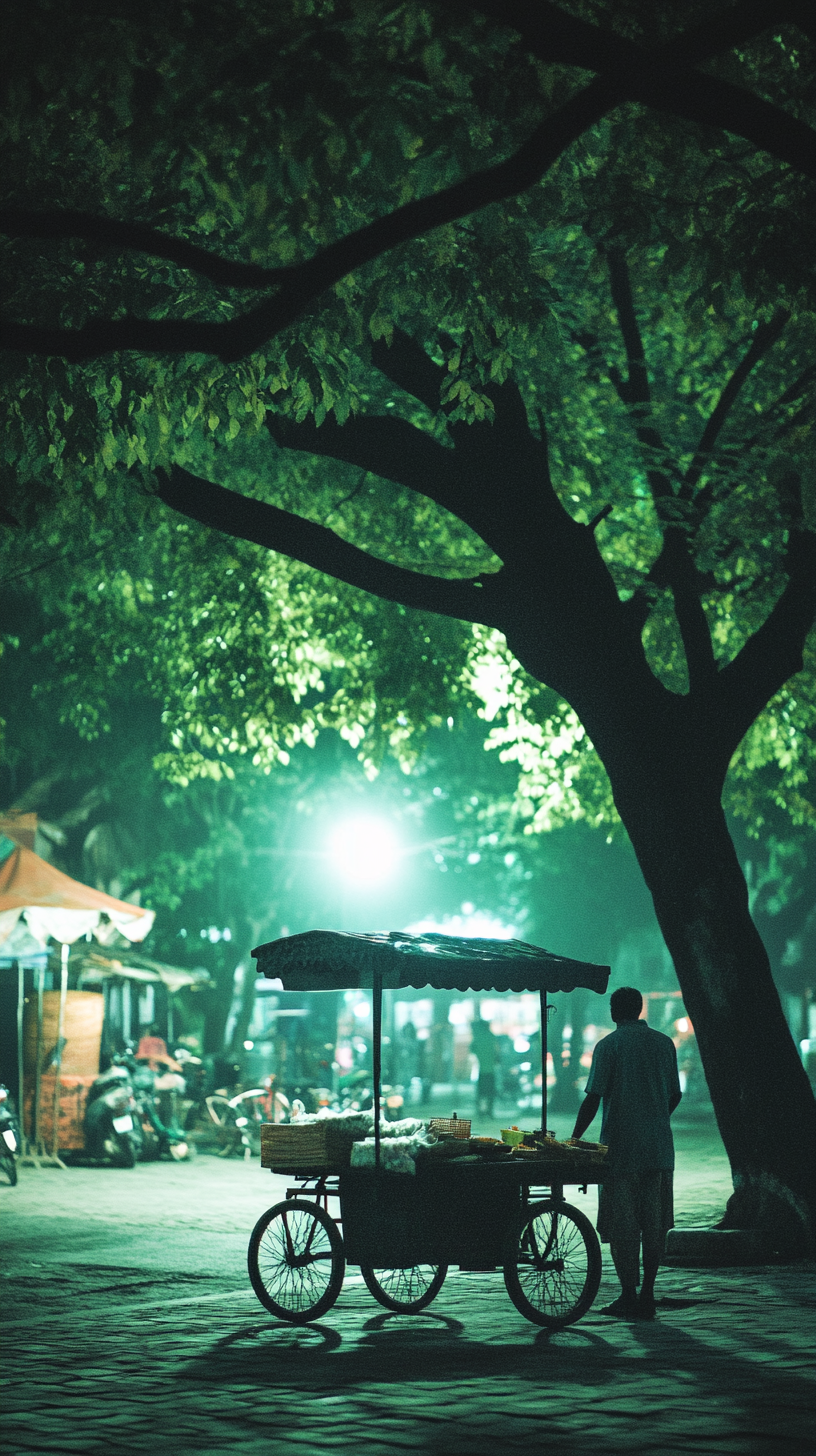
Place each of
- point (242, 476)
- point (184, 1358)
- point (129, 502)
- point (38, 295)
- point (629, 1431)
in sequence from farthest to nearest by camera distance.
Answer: point (242, 476), point (129, 502), point (38, 295), point (184, 1358), point (629, 1431)

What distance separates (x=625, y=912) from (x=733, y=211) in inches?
1242

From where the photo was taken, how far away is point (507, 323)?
10.0 m

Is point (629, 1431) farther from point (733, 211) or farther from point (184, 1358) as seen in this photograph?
point (733, 211)

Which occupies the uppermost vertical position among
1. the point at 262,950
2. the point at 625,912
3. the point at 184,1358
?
the point at 625,912

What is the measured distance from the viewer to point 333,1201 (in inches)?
695

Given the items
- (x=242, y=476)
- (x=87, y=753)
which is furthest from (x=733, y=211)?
(x=87, y=753)

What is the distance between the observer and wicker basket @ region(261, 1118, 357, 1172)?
9406mm

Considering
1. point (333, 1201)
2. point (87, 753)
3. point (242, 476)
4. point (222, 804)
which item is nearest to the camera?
point (242, 476)

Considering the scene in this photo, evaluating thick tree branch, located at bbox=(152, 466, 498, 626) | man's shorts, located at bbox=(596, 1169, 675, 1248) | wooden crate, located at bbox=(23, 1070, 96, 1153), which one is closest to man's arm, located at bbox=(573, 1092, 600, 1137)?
man's shorts, located at bbox=(596, 1169, 675, 1248)

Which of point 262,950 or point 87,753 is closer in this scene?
point 262,950

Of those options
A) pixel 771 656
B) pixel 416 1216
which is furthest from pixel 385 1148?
pixel 771 656

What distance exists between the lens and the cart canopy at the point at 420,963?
9609mm

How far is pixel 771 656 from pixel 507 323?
381 centimetres

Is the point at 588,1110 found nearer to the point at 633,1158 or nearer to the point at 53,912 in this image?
the point at 633,1158
